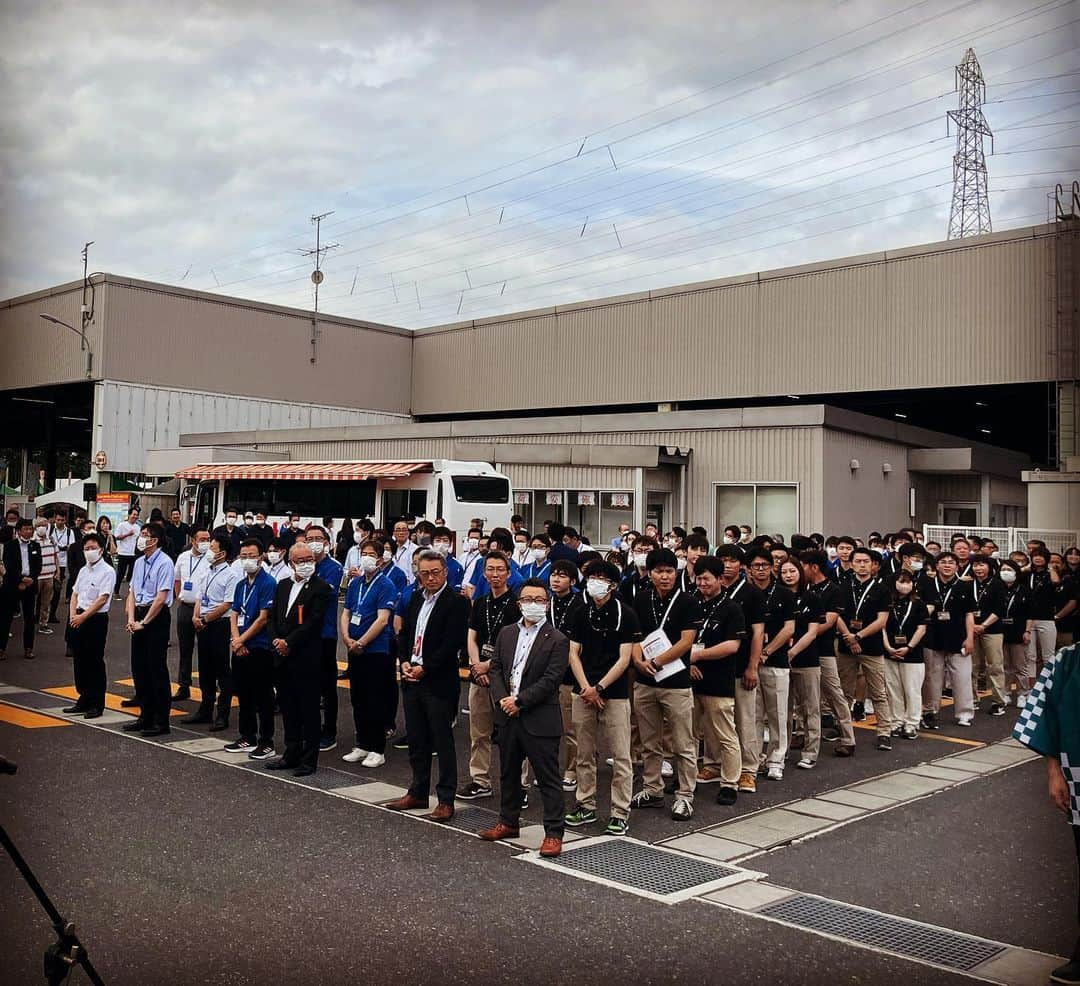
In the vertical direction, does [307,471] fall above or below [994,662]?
above

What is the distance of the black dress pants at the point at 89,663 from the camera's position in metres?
10.2

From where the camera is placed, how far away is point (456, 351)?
146ft

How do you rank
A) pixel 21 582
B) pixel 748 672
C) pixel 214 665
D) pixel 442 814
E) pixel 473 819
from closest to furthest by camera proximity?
pixel 442 814 → pixel 473 819 → pixel 748 672 → pixel 214 665 → pixel 21 582

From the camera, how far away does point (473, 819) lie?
282 inches

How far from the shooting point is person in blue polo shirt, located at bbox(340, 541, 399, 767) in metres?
8.80

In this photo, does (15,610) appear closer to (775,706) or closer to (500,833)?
(500,833)

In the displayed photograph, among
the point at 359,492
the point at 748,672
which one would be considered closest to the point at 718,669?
the point at 748,672

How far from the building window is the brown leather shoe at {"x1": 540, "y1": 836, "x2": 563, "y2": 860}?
18450mm

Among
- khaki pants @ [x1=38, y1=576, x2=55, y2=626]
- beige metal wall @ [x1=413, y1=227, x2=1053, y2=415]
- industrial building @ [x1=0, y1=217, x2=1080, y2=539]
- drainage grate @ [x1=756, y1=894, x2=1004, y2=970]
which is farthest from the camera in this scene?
beige metal wall @ [x1=413, y1=227, x2=1053, y2=415]

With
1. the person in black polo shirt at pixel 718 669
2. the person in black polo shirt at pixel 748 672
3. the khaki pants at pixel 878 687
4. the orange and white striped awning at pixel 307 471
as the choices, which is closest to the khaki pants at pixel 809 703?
the person in black polo shirt at pixel 748 672

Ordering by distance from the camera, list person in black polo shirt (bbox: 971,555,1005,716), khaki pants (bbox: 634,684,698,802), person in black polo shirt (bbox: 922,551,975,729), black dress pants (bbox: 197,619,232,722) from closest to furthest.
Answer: khaki pants (bbox: 634,684,698,802), black dress pants (bbox: 197,619,232,722), person in black polo shirt (bbox: 922,551,975,729), person in black polo shirt (bbox: 971,555,1005,716)

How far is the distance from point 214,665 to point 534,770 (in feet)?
15.6

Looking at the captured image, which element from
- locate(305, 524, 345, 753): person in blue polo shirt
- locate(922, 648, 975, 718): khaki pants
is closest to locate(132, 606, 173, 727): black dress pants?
locate(305, 524, 345, 753): person in blue polo shirt

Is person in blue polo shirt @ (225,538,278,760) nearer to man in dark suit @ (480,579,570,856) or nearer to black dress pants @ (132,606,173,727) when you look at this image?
black dress pants @ (132,606,173,727)
